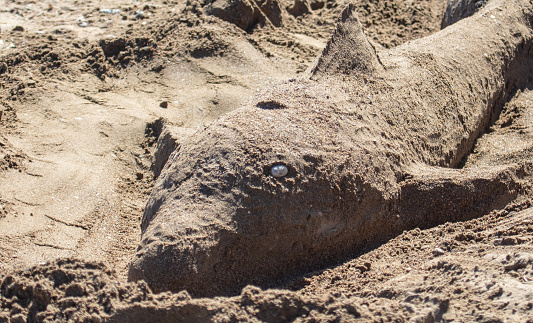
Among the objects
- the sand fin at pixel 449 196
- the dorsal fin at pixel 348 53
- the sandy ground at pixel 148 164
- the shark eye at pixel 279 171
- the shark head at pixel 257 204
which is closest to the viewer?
the sandy ground at pixel 148 164

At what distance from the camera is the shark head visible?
2.98 m

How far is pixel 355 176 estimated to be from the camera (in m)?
3.35

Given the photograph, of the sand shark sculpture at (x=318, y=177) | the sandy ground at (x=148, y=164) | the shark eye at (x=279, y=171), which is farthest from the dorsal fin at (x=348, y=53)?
the sandy ground at (x=148, y=164)

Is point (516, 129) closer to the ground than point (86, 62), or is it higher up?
higher up

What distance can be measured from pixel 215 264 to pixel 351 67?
1.73 m

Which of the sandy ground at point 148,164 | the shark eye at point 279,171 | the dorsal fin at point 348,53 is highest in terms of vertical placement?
the dorsal fin at point 348,53

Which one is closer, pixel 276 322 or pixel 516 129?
pixel 276 322

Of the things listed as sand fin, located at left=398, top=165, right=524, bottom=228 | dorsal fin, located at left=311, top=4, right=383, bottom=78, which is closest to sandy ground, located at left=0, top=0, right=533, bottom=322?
sand fin, located at left=398, top=165, right=524, bottom=228

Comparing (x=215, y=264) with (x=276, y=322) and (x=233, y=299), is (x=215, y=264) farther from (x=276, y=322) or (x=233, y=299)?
(x=276, y=322)

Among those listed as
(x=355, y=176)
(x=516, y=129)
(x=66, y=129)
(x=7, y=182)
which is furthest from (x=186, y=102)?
Answer: (x=516, y=129)

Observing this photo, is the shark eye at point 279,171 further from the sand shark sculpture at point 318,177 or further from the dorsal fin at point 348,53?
the dorsal fin at point 348,53

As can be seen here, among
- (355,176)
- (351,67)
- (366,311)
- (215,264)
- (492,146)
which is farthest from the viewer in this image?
(492,146)

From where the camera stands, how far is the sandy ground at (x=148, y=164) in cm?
260

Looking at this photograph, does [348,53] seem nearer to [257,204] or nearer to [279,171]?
[279,171]
